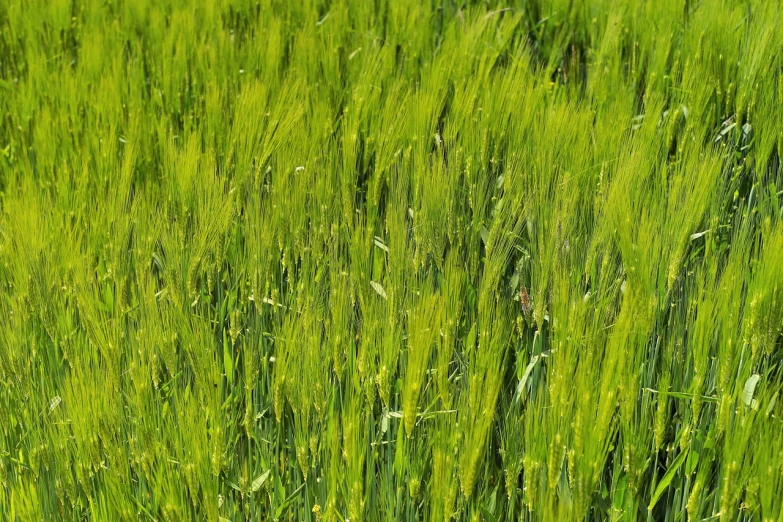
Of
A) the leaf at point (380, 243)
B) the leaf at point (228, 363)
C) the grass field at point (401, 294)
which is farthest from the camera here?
the leaf at point (380, 243)

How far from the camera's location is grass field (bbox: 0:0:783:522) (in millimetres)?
1067

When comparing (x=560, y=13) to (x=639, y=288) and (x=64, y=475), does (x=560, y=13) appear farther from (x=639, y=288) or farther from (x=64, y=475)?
Result: (x=64, y=475)

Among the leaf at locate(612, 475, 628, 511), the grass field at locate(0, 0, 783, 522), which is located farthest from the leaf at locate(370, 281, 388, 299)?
the leaf at locate(612, 475, 628, 511)

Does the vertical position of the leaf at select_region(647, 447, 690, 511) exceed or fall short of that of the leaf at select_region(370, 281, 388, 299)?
it falls short

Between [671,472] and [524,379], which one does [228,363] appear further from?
[671,472]

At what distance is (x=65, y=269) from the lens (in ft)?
4.40

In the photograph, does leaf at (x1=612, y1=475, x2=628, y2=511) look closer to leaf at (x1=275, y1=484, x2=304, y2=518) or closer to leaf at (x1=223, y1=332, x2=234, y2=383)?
leaf at (x1=275, y1=484, x2=304, y2=518)

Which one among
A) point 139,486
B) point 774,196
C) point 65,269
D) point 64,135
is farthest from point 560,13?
point 139,486

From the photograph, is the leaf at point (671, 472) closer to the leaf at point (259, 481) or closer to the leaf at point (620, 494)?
the leaf at point (620, 494)

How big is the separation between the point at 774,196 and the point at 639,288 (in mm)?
418

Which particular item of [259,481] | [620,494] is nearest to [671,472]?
[620,494]

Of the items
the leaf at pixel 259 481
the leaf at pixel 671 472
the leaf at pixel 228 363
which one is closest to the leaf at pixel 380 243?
the leaf at pixel 228 363

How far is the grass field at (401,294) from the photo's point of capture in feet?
3.50

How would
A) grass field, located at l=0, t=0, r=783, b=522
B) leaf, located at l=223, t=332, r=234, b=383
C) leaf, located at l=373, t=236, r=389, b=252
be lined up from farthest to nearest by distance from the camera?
leaf, located at l=373, t=236, r=389, b=252 < leaf, located at l=223, t=332, r=234, b=383 < grass field, located at l=0, t=0, r=783, b=522
